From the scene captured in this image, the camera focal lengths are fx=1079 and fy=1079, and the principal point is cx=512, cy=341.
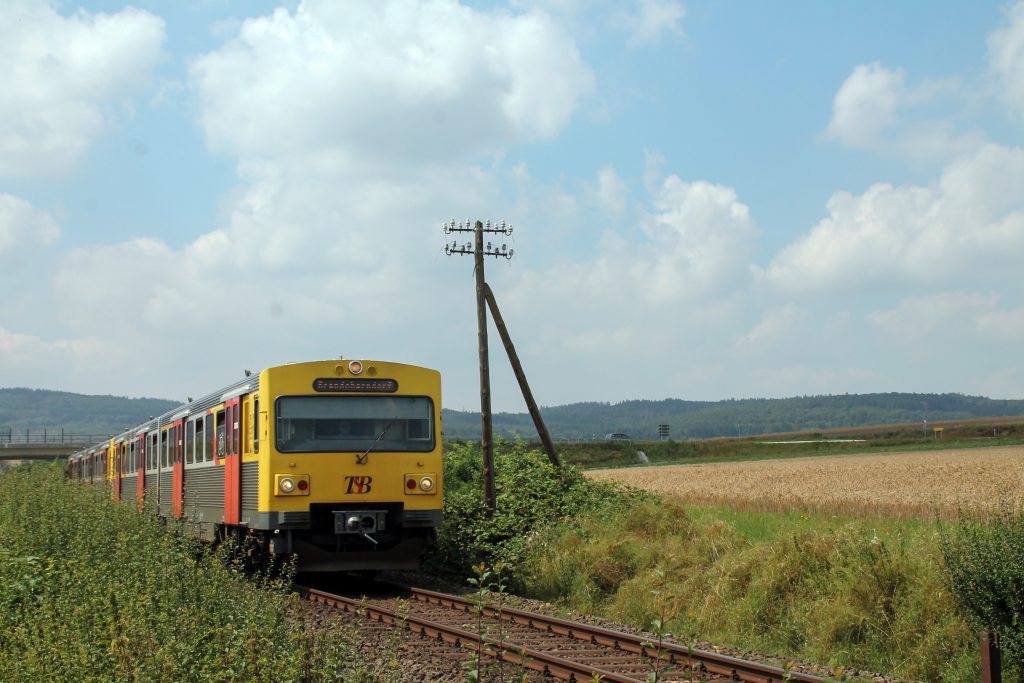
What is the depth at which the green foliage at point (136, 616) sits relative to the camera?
7566 millimetres

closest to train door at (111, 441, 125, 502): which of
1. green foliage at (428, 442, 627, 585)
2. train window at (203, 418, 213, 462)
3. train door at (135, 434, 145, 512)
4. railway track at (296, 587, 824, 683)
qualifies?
train door at (135, 434, 145, 512)

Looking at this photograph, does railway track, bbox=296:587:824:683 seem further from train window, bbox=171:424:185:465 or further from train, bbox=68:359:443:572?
train window, bbox=171:424:185:465

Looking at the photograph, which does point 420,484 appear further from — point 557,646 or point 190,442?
point 190,442

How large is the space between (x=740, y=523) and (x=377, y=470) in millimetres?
6556

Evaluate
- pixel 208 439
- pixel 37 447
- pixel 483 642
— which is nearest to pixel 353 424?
pixel 208 439

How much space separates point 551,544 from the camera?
17.5 metres

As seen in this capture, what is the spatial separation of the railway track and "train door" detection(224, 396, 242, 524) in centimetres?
217

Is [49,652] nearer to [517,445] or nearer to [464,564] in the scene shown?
[464,564]

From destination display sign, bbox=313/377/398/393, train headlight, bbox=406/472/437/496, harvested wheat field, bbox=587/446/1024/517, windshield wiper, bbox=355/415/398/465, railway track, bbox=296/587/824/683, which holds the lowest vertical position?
railway track, bbox=296/587/824/683

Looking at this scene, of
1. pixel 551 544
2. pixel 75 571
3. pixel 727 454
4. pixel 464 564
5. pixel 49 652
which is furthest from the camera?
pixel 727 454

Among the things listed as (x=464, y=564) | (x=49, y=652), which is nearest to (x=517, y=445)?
(x=464, y=564)

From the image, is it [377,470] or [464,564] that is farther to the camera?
[464,564]

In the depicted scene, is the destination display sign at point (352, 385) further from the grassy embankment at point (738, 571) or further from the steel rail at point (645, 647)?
the grassy embankment at point (738, 571)

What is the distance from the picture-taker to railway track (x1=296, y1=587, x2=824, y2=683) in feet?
30.6
